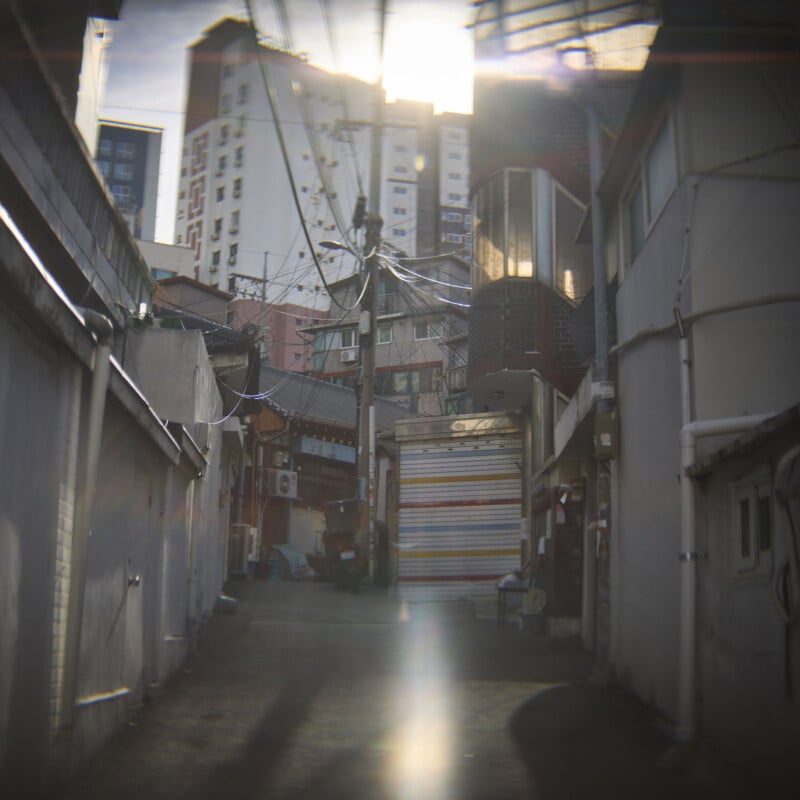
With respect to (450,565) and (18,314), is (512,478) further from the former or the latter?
(18,314)

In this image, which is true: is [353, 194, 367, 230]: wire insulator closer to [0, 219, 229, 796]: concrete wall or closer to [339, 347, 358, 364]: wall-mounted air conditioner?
[0, 219, 229, 796]: concrete wall

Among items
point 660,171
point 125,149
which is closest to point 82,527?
point 660,171

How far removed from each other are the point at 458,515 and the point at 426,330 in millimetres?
26082

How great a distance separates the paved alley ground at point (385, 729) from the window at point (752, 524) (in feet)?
4.93

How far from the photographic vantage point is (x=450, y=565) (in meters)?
22.9

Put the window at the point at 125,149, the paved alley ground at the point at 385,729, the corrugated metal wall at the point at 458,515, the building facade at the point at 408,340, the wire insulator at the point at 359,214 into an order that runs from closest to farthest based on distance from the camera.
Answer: the paved alley ground at the point at 385,729 → the corrugated metal wall at the point at 458,515 → the wire insulator at the point at 359,214 → the building facade at the point at 408,340 → the window at the point at 125,149

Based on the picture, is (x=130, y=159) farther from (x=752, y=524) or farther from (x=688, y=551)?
(x=752, y=524)

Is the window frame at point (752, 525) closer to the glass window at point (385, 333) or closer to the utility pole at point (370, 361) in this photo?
the utility pole at point (370, 361)

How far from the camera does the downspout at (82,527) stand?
6016 millimetres

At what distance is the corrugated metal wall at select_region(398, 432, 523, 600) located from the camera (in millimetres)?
22391

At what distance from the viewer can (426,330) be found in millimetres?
48312

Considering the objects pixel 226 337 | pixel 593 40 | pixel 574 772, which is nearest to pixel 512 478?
pixel 226 337

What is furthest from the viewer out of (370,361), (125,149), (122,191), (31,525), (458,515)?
(125,149)

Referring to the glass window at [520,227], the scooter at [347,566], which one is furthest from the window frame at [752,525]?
the scooter at [347,566]
